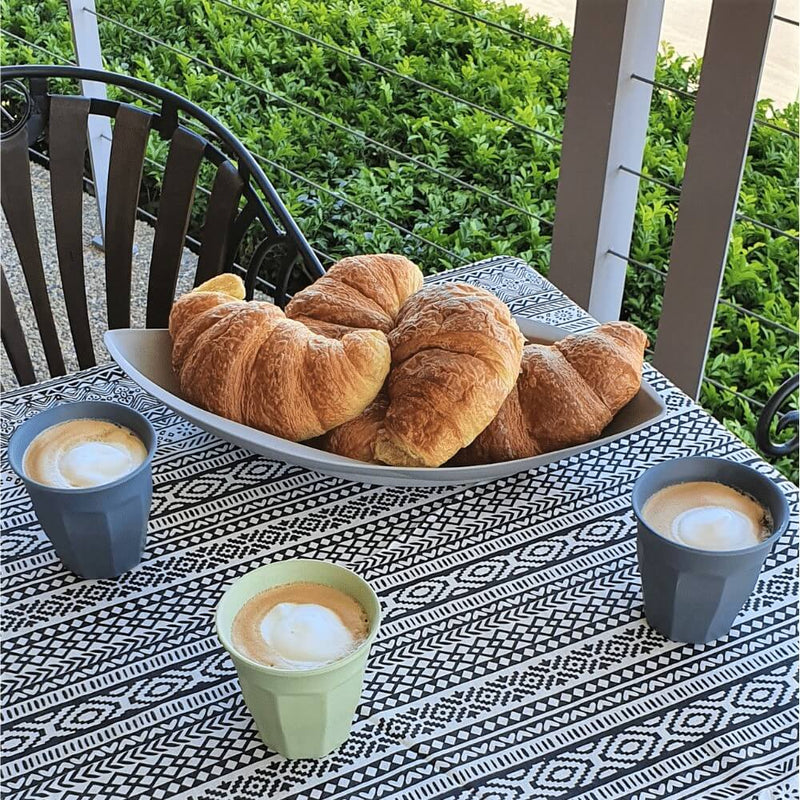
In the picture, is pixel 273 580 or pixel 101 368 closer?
pixel 273 580

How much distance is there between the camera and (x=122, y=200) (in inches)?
52.4

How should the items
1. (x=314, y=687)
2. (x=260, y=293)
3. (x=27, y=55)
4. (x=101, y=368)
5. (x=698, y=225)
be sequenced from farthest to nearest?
(x=27, y=55), (x=260, y=293), (x=698, y=225), (x=101, y=368), (x=314, y=687)

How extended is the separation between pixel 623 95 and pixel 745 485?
29.8 inches

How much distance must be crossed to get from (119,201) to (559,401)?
0.72m

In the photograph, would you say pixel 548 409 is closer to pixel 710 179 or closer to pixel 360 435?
pixel 360 435

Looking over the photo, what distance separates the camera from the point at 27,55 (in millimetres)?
3209

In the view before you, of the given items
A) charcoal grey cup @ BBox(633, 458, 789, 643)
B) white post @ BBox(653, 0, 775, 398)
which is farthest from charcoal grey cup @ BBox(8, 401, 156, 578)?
white post @ BBox(653, 0, 775, 398)

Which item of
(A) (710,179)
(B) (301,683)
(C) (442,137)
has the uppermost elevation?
(A) (710,179)

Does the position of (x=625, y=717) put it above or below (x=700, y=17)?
below

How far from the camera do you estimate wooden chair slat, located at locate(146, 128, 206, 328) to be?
4.25ft

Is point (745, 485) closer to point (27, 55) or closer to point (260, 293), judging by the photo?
point (260, 293)

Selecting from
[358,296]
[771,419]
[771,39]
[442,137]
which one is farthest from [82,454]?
[442,137]

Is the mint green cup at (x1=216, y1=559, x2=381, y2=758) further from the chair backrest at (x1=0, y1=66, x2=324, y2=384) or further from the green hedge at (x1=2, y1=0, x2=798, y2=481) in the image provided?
the green hedge at (x1=2, y1=0, x2=798, y2=481)

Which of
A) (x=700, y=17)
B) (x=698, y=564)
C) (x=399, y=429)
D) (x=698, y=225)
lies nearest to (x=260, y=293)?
(x=700, y=17)
